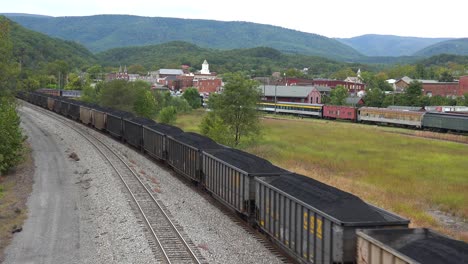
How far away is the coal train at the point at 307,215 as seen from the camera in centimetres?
1249

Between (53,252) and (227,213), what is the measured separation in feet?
27.6

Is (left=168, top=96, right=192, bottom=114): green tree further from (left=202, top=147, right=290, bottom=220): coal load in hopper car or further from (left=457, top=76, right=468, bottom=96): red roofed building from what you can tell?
(left=457, top=76, right=468, bottom=96): red roofed building

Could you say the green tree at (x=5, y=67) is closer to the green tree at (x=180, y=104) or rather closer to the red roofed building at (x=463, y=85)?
the green tree at (x=180, y=104)

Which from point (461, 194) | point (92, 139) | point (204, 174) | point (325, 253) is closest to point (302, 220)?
point (325, 253)

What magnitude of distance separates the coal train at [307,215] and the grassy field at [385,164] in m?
9.04

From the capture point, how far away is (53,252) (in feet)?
64.6

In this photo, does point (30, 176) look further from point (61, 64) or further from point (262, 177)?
point (61, 64)

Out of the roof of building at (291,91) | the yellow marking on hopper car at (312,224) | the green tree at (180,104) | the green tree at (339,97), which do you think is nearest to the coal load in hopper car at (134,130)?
the yellow marking on hopper car at (312,224)

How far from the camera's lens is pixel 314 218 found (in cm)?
1551

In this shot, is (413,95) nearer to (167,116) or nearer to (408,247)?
(167,116)

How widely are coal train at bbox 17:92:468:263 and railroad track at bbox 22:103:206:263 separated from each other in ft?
9.33

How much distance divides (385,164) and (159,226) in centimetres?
3095

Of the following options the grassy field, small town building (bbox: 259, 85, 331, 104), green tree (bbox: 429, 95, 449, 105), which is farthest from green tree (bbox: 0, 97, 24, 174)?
green tree (bbox: 429, 95, 449, 105)


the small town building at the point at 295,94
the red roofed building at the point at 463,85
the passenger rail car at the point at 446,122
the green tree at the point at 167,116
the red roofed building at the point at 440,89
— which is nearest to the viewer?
the passenger rail car at the point at 446,122
